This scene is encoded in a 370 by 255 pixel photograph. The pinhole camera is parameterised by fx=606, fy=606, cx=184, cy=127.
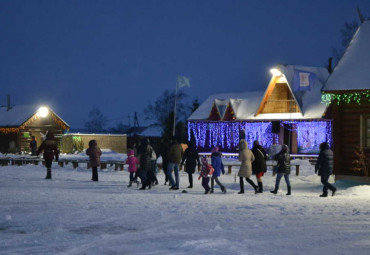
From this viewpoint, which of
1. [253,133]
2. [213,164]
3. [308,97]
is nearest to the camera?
[213,164]

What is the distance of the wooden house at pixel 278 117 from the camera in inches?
1635

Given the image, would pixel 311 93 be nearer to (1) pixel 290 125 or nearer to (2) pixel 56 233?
(1) pixel 290 125

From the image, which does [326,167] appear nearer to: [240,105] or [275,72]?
[275,72]

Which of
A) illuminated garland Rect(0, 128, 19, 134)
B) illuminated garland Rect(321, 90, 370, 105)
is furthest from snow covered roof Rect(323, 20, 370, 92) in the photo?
illuminated garland Rect(0, 128, 19, 134)

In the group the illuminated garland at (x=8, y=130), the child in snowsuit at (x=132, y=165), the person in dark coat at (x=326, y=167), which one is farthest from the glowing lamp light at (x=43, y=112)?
the person in dark coat at (x=326, y=167)

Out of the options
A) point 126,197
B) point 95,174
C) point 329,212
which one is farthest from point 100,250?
point 95,174

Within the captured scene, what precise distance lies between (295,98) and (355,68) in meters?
20.5

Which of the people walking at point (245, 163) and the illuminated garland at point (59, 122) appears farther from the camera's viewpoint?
the illuminated garland at point (59, 122)

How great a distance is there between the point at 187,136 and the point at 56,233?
138 ft

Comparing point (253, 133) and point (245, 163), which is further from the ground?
point (253, 133)

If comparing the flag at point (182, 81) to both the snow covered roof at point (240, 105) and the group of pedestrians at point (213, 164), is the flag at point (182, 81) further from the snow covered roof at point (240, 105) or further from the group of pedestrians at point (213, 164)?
the group of pedestrians at point (213, 164)

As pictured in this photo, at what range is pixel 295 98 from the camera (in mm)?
42125

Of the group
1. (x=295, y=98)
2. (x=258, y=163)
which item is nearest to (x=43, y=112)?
(x=295, y=98)

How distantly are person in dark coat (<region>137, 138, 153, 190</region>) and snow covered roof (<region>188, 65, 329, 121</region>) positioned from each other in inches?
860
